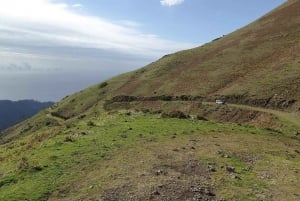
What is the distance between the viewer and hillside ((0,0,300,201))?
24234 mm

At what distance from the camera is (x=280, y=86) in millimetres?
58656

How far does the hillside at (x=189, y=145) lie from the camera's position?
79.5ft

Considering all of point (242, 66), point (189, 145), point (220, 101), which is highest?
point (242, 66)

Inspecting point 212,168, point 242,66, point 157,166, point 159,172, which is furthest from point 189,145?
point 242,66

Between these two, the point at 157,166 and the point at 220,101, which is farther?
the point at 220,101

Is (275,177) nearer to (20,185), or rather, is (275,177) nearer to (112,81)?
(20,185)

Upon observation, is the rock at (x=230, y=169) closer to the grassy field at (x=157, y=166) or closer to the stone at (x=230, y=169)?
the stone at (x=230, y=169)

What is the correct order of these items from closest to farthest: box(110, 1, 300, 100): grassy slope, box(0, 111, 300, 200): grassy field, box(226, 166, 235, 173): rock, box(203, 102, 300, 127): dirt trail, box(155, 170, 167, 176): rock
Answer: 1. box(0, 111, 300, 200): grassy field
2. box(155, 170, 167, 176): rock
3. box(226, 166, 235, 173): rock
4. box(203, 102, 300, 127): dirt trail
5. box(110, 1, 300, 100): grassy slope

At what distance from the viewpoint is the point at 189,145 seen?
34406 millimetres

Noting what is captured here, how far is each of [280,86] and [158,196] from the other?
131 ft

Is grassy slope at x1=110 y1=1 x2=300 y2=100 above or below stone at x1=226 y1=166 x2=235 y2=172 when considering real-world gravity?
above

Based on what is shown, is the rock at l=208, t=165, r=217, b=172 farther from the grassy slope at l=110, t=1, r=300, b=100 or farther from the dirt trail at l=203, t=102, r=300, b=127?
the grassy slope at l=110, t=1, r=300, b=100

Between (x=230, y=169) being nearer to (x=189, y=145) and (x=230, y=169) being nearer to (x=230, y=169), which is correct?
(x=230, y=169)

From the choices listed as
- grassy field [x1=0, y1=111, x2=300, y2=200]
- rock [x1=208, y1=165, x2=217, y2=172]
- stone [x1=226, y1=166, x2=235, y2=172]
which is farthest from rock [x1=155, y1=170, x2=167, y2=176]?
stone [x1=226, y1=166, x2=235, y2=172]
